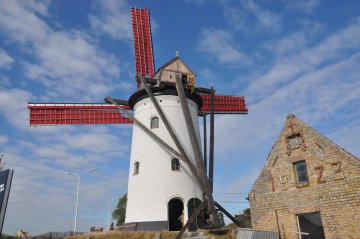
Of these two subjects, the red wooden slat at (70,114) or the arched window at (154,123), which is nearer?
the arched window at (154,123)

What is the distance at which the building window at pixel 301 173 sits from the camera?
1462 centimetres

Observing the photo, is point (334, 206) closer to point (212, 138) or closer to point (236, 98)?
point (212, 138)

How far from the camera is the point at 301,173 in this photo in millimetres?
14883

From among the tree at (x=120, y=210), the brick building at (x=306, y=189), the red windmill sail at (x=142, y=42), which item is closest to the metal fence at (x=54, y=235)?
the red windmill sail at (x=142, y=42)

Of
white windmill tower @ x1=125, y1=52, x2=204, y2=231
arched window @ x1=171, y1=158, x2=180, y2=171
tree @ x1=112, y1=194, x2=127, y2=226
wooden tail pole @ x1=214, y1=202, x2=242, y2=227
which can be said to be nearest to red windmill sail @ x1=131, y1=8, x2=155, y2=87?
white windmill tower @ x1=125, y1=52, x2=204, y2=231

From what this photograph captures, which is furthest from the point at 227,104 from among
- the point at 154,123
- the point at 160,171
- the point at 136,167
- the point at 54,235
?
the point at 54,235

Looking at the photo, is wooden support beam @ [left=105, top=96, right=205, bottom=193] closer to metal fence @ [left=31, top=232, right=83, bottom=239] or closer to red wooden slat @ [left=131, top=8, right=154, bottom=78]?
red wooden slat @ [left=131, top=8, right=154, bottom=78]

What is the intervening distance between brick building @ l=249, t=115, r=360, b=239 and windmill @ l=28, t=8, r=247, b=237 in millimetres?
4546

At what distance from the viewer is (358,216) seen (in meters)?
12.2

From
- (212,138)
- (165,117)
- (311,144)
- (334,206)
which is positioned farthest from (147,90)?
(334,206)

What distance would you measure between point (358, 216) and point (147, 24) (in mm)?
24476

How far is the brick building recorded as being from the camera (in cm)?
1272

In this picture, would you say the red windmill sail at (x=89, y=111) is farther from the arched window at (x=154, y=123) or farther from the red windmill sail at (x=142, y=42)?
the arched window at (x=154, y=123)

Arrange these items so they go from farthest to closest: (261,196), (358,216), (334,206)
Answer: (261,196), (334,206), (358,216)
